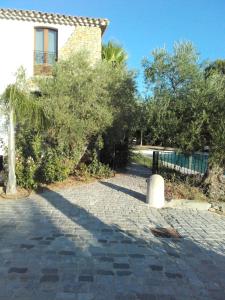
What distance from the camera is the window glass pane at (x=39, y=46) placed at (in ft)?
58.6

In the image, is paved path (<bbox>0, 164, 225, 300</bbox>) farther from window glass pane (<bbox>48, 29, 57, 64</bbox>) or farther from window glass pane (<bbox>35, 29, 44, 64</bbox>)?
window glass pane (<bbox>48, 29, 57, 64</bbox>)

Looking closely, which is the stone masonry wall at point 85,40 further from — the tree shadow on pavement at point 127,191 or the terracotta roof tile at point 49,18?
the tree shadow on pavement at point 127,191

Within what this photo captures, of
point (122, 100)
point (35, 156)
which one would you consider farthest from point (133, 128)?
point (35, 156)

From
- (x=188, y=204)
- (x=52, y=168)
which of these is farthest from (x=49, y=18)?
(x=188, y=204)

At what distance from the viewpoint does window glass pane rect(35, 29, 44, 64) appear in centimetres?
1786

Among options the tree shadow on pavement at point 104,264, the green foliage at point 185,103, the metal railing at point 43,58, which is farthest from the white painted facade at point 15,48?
the tree shadow on pavement at point 104,264

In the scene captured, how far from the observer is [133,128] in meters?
12.9

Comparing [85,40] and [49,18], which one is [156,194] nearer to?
[85,40]

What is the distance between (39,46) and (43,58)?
0.66m

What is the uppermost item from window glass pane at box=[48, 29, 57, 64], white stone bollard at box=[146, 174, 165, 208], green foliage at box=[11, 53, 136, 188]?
window glass pane at box=[48, 29, 57, 64]

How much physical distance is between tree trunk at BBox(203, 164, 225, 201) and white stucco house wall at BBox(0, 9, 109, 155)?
9.43 metres

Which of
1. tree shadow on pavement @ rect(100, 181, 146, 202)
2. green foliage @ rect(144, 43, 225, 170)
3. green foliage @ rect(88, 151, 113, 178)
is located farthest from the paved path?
green foliage @ rect(88, 151, 113, 178)

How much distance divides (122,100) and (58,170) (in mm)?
3358

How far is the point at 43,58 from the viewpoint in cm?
1791
